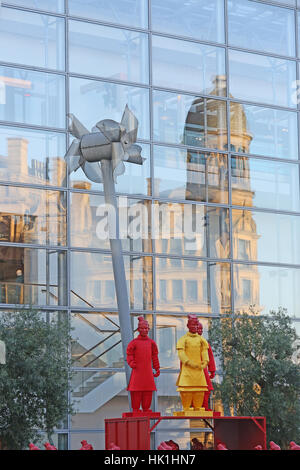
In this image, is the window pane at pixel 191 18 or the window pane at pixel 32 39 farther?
the window pane at pixel 191 18

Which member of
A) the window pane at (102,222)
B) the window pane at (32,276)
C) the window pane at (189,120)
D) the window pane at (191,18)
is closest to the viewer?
the window pane at (32,276)

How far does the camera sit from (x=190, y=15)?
24.9m

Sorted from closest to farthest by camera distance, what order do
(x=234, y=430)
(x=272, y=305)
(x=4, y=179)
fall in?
(x=234, y=430)
(x=4, y=179)
(x=272, y=305)

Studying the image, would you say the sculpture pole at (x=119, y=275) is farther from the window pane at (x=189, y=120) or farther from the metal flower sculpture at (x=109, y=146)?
the window pane at (x=189, y=120)

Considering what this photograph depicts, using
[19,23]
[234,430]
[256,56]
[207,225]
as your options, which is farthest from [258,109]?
[234,430]

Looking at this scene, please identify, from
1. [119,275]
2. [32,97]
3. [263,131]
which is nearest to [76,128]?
[119,275]

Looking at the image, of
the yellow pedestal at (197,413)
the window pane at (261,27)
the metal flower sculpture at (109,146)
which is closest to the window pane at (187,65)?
the window pane at (261,27)

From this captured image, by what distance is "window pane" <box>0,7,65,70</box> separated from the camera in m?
21.9

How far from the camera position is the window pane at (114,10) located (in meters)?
23.1

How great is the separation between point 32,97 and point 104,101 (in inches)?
74.3

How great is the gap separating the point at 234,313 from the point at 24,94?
7.32 metres

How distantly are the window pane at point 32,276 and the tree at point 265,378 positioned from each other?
4058mm

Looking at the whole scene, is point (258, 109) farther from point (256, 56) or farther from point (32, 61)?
point (32, 61)

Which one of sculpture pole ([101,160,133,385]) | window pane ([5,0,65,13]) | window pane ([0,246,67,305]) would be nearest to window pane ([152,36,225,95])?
window pane ([5,0,65,13])
